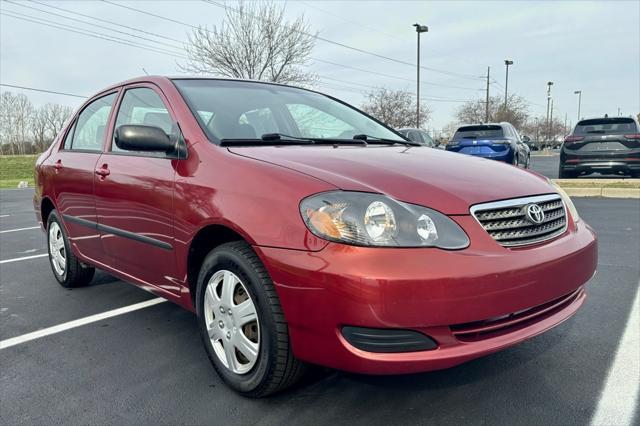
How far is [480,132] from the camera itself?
12469mm

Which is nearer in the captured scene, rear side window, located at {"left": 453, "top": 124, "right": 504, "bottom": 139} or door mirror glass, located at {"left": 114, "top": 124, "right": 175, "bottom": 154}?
door mirror glass, located at {"left": 114, "top": 124, "right": 175, "bottom": 154}

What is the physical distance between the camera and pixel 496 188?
228 centimetres

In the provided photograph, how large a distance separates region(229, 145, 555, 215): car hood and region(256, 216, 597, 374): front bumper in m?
0.17

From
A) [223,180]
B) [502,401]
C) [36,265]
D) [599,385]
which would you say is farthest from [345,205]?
[36,265]

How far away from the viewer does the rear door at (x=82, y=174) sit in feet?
11.7

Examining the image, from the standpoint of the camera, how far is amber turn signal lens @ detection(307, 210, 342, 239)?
1.95 metres

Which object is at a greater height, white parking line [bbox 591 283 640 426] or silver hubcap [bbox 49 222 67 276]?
silver hubcap [bbox 49 222 67 276]

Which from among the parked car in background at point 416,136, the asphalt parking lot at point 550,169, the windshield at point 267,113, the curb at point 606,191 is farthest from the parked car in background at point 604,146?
the windshield at point 267,113

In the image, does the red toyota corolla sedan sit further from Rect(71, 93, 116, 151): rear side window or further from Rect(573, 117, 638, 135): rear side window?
Rect(573, 117, 638, 135): rear side window

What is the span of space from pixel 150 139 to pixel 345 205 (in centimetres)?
124

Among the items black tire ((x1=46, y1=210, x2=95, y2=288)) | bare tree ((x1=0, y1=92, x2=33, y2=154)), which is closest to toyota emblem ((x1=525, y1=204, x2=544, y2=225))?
black tire ((x1=46, y1=210, x2=95, y2=288))

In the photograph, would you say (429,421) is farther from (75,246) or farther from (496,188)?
(75,246)

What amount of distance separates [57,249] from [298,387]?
9.74 feet

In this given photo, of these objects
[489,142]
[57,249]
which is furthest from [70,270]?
[489,142]
